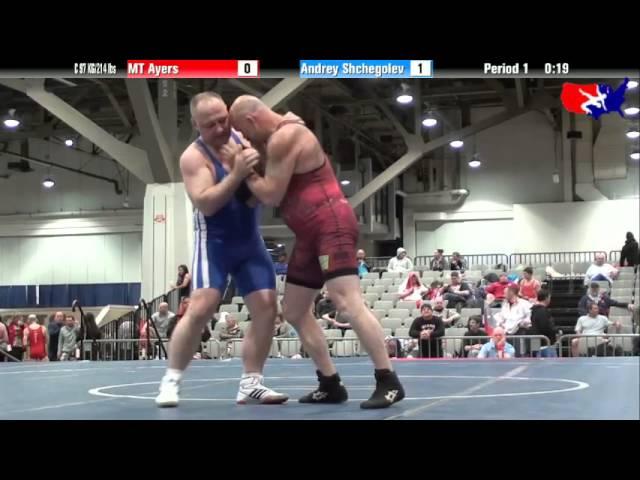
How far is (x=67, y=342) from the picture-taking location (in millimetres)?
11719

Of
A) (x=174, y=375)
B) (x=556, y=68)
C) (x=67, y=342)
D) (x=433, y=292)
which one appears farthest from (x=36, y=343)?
(x=556, y=68)

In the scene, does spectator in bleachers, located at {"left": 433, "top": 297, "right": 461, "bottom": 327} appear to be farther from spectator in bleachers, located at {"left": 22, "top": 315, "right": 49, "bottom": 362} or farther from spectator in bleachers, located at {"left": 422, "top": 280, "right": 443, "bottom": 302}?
spectator in bleachers, located at {"left": 22, "top": 315, "right": 49, "bottom": 362}

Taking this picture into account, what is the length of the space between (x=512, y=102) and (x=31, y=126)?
31.2 ft

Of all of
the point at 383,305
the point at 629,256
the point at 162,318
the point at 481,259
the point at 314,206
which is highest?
the point at 481,259

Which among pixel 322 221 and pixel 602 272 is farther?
pixel 602 272

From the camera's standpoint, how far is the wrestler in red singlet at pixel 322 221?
358 cm

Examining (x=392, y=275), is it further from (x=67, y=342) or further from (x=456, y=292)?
(x=67, y=342)

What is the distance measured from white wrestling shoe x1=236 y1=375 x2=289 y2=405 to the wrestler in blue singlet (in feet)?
1.39

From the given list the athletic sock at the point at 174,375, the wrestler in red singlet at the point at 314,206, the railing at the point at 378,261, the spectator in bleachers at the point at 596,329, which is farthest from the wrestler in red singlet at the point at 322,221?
the railing at the point at 378,261

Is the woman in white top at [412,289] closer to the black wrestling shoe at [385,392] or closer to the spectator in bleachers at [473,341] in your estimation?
the spectator in bleachers at [473,341]

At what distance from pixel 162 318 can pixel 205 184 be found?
759 centimetres

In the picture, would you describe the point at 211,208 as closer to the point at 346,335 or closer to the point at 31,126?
the point at 346,335

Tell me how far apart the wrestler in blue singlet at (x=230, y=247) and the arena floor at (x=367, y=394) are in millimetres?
583

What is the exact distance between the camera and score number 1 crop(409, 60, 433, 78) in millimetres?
3539
